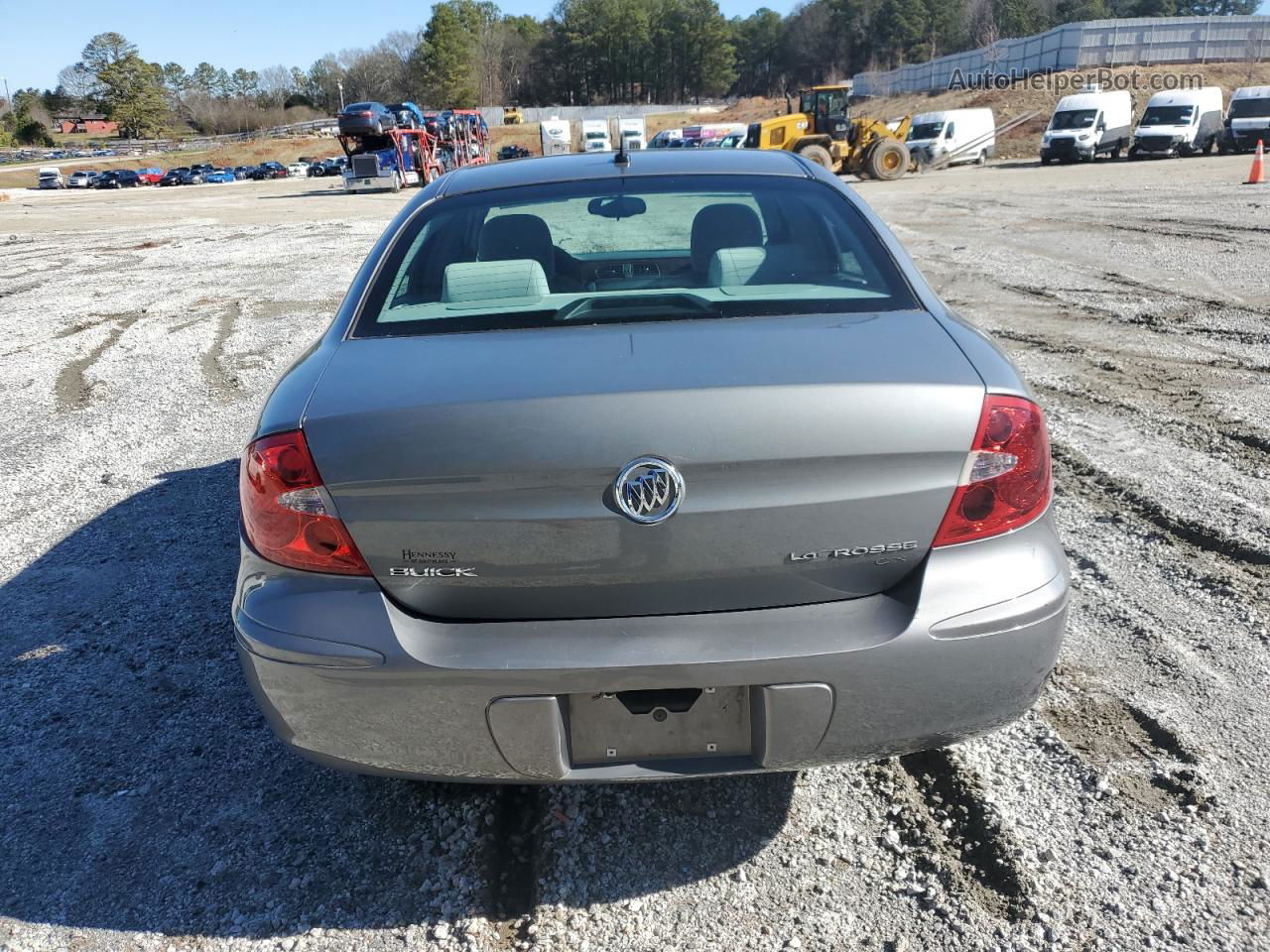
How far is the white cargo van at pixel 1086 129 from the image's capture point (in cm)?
3250

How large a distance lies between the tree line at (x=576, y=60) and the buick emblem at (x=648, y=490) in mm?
109754

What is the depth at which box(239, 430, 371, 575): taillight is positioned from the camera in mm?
2055

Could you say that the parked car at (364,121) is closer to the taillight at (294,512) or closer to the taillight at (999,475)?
the taillight at (294,512)

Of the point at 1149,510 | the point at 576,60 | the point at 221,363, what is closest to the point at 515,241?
the point at 1149,510

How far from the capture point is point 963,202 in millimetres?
20516

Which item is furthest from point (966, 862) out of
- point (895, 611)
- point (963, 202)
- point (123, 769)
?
point (963, 202)

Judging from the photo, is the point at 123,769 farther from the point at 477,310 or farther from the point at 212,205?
the point at 212,205

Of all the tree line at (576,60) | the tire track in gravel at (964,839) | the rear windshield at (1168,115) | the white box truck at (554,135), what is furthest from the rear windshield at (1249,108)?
the tree line at (576,60)

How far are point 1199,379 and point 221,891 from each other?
252 inches

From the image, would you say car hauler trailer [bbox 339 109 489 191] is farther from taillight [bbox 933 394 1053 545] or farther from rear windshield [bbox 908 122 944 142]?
taillight [bbox 933 394 1053 545]

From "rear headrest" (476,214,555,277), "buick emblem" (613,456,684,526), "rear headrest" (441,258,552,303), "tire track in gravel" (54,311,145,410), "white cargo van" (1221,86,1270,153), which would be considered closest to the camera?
"buick emblem" (613,456,684,526)

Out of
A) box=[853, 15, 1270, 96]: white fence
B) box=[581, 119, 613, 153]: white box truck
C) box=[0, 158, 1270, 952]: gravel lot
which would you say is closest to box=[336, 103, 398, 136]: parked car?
box=[581, 119, 613, 153]: white box truck

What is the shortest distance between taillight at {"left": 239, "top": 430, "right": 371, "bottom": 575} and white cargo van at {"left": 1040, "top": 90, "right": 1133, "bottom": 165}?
117 feet

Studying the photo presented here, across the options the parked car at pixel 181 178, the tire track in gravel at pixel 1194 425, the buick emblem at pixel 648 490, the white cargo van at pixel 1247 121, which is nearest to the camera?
the buick emblem at pixel 648 490
